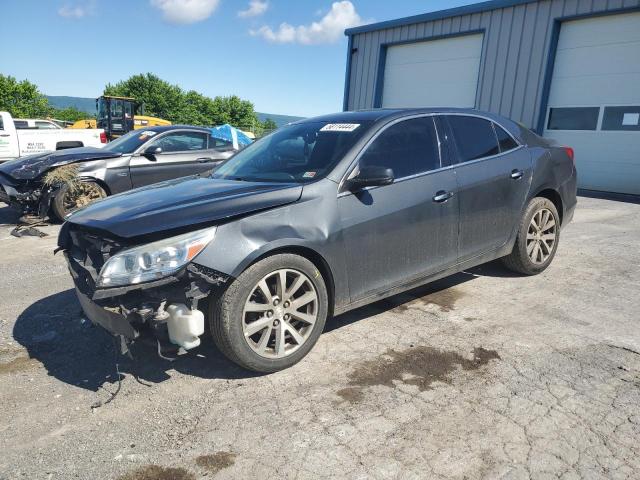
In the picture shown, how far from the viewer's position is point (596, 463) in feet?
7.11

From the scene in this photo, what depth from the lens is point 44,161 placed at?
287 inches

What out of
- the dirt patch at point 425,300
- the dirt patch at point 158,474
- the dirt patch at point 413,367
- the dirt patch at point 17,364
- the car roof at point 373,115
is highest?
the car roof at point 373,115

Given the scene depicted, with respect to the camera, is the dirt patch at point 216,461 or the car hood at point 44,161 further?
the car hood at point 44,161

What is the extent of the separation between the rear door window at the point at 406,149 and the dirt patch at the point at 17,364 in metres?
2.59

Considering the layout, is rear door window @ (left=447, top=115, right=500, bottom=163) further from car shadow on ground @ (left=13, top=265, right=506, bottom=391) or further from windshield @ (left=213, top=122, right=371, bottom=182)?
car shadow on ground @ (left=13, top=265, right=506, bottom=391)

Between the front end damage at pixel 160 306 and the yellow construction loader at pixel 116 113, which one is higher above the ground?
the yellow construction loader at pixel 116 113

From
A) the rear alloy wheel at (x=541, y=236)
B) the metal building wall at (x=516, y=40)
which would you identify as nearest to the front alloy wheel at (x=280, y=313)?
the rear alloy wheel at (x=541, y=236)

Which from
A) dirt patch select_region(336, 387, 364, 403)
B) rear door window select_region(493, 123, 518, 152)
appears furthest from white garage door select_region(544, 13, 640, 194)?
dirt patch select_region(336, 387, 364, 403)

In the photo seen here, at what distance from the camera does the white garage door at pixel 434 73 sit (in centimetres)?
1460

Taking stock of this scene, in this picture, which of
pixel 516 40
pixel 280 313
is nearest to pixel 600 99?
pixel 516 40

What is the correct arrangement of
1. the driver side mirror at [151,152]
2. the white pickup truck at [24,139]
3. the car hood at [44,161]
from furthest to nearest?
the white pickup truck at [24,139], the driver side mirror at [151,152], the car hood at [44,161]

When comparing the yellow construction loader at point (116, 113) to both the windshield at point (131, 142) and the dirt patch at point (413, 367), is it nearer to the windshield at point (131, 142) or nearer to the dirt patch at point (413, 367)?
the windshield at point (131, 142)

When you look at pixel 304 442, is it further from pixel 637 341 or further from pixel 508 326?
pixel 637 341

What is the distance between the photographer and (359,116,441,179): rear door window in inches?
138
